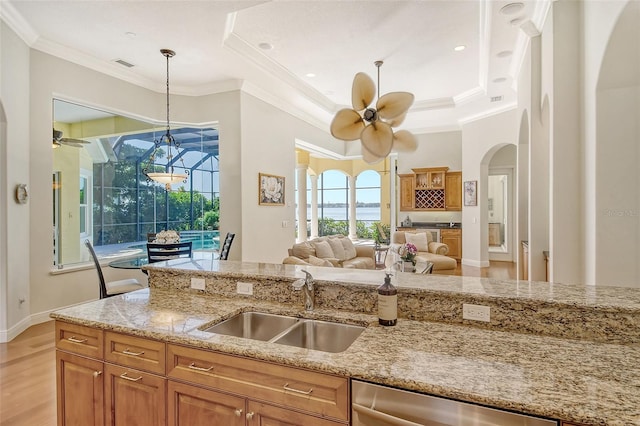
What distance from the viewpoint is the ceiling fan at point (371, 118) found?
2.98 meters

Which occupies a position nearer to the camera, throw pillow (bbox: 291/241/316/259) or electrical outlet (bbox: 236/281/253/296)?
electrical outlet (bbox: 236/281/253/296)

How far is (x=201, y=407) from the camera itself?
150cm

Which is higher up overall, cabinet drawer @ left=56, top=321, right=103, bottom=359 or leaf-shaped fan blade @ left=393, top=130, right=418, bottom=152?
leaf-shaped fan blade @ left=393, top=130, right=418, bottom=152

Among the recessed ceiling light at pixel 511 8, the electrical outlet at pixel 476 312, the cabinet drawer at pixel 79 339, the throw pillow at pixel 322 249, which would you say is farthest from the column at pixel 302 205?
the electrical outlet at pixel 476 312

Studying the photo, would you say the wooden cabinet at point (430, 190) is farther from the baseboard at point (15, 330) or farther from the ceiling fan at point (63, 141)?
the baseboard at point (15, 330)

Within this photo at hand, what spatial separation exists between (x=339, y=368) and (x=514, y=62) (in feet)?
17.4

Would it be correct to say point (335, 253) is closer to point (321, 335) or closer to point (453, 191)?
point (453, 191)

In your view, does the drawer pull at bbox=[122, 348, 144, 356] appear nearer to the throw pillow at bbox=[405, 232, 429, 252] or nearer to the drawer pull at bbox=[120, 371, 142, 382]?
the drawer pull at bbox=[120, 371, 142, 382]

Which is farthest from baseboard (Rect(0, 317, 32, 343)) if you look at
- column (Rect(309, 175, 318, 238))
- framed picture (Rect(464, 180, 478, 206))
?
column (Rect(309, 175, 318, 238))

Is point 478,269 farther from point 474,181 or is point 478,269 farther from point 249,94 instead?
point 249,94

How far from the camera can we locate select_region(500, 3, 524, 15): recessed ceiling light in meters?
3.53

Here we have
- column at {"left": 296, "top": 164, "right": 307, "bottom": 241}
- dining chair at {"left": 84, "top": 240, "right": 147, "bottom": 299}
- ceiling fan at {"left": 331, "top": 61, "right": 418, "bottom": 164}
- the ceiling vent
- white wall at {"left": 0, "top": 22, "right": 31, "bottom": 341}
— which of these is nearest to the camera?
ceiling fan at {"left": 331, "top": 61, "right": 418, "bottom": 164}

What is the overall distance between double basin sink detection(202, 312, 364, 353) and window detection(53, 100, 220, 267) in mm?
3939

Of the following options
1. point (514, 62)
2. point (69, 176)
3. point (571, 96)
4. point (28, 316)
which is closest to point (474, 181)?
point (514, 62)
